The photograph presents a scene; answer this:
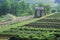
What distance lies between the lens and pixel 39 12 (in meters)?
35.0

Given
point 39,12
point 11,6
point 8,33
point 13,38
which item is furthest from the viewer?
point 11,6

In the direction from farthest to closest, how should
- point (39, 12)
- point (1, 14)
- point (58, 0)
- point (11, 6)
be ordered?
point (58, 0) < point (11, 6) < point (1, 14) < point (39, 12)

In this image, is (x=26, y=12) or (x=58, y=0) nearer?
(x=26, y=12)

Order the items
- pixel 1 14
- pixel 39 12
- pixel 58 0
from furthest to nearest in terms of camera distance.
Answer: pixel 58 0, pixel 1 14, pixel 39 12

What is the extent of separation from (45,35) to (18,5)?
35356 millimetres

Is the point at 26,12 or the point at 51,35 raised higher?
the point at 51,35

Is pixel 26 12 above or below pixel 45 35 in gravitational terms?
below

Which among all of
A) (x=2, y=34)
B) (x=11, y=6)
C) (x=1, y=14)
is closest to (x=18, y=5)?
(x=11, y=6)

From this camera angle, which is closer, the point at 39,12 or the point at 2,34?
the point at 2,34

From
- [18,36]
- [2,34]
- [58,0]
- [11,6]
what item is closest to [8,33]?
[2,34]

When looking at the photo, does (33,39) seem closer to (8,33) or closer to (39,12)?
(8,33)

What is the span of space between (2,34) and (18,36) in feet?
7.92

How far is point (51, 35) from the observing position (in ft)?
47.8

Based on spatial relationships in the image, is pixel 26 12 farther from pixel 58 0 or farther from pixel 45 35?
pixel 58 0
